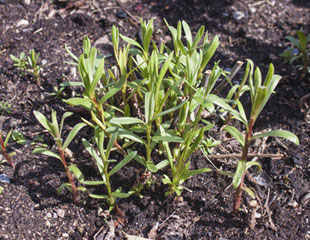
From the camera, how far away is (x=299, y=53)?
9.55ft

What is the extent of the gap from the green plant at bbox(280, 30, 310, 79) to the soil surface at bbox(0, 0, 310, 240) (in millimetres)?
76

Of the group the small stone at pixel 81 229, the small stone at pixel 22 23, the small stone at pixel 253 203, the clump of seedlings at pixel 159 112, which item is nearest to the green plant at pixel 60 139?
the clump of seedlings at pixel 159 112

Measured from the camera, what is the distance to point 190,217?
2.03 m

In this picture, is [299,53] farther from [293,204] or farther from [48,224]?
[48,224]

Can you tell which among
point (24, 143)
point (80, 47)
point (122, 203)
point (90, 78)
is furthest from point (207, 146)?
point (80, 47)

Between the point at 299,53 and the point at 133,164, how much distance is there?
1652 millimetres

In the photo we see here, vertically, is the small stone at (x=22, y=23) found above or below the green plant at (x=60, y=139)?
above

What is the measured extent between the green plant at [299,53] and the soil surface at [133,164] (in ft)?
0.25

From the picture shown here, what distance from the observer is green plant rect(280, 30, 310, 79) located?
2582 mm

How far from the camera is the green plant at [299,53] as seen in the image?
8.47 feet

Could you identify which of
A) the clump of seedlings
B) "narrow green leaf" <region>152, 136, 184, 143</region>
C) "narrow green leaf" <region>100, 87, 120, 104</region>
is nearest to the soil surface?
the clump of seedlings

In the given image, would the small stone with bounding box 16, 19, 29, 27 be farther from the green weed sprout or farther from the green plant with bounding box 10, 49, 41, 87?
the green weed sprout

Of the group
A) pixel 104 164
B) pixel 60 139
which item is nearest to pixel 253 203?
pixel 104 164

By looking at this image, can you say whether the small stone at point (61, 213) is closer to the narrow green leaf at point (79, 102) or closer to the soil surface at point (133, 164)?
the soil surface at point (133, 164)
